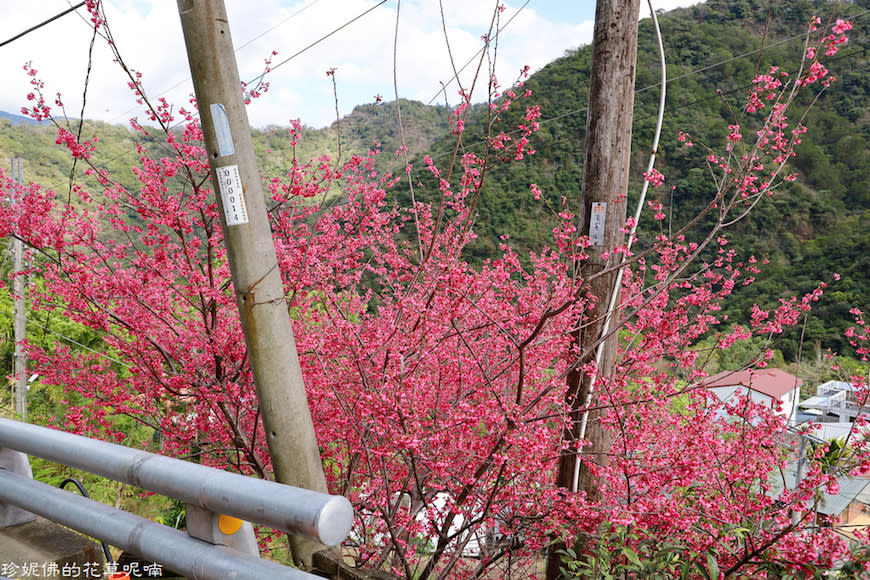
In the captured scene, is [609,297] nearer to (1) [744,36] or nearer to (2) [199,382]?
(2) [199,382]

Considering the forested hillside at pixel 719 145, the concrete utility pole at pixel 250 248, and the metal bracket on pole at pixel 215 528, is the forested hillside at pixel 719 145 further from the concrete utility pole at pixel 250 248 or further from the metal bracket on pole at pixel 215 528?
the metal bracket on pole at pixel 215 528

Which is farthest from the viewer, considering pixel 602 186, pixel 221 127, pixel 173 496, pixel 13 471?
pixel 602 186

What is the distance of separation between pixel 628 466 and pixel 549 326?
3.97ft

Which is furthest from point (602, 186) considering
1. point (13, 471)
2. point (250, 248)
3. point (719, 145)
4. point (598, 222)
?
point (719, 145)

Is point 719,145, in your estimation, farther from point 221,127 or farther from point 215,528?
point 215,528

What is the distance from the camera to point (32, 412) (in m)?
15.0

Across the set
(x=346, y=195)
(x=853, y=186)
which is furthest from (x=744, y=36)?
(x=346, y=195)

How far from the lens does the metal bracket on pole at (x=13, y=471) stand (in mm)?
2033

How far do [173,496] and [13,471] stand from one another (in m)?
1.08

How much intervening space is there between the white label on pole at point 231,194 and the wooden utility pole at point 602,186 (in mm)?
1737

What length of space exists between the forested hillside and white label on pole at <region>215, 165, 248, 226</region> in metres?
9.52

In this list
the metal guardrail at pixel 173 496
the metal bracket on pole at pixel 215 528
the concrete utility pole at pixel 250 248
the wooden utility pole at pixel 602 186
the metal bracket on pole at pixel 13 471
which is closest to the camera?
the metal guardrail at pixel 173 496

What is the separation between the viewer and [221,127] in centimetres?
225

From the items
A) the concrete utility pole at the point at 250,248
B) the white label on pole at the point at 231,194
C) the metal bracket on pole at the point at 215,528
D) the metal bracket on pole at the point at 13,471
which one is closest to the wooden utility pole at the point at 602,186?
the concrete utility pole at the point at 250,248
